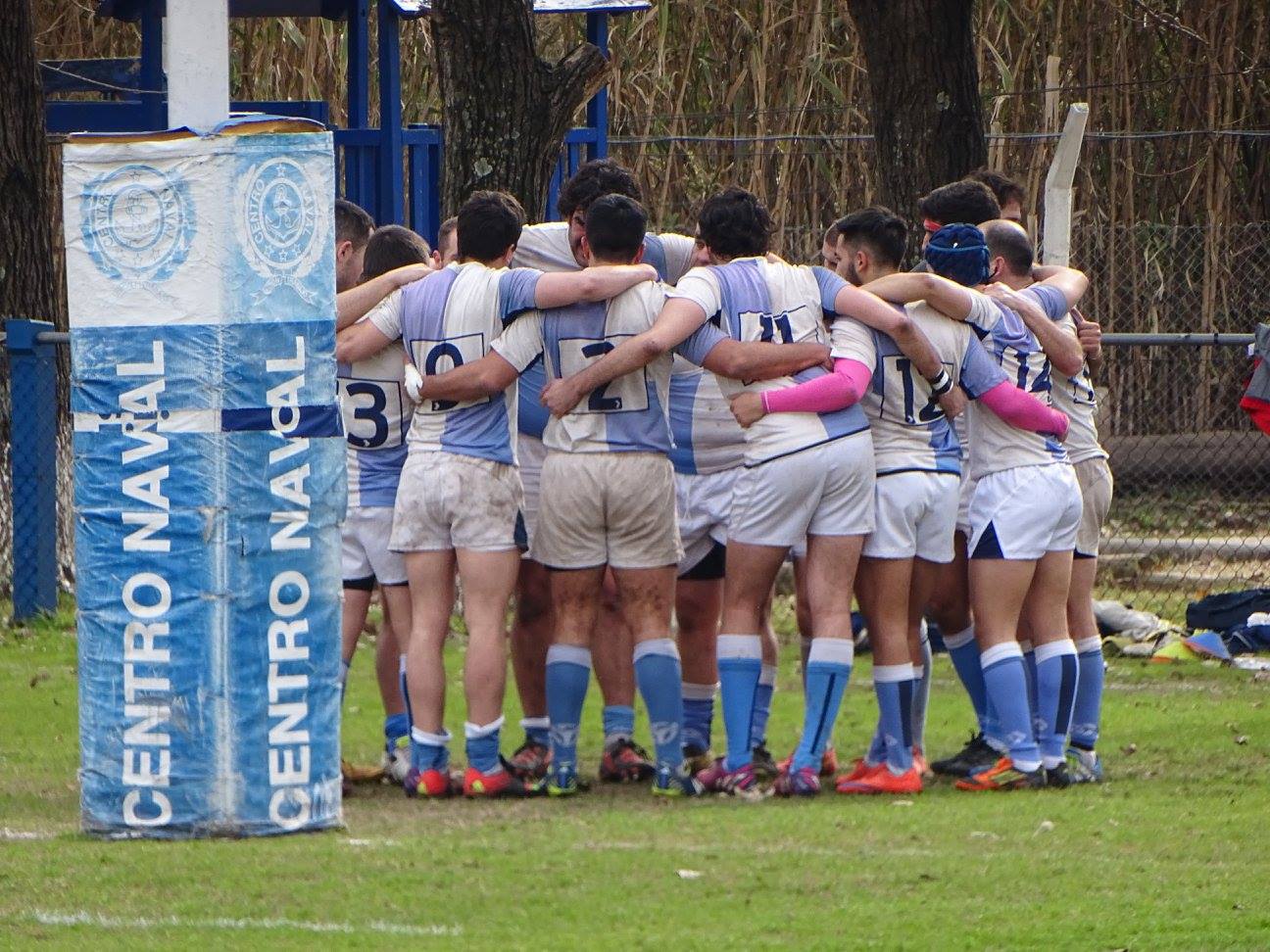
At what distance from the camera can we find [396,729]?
777cm

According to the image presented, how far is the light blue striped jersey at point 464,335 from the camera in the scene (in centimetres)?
708

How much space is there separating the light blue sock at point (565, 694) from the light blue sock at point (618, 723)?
15.2 inches

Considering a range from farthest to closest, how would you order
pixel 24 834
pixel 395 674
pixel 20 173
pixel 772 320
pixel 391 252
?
pixel 20 173 < pixel 395 674 < pixel 391 252 < pixel 772 320 < pixel 24 834

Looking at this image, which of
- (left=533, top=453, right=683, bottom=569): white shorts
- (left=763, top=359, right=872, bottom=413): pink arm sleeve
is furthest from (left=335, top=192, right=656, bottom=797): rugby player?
(left=763, top=359, right=872, bottom=413): pink arm sleeve

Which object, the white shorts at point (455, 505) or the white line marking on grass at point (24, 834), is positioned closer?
the white line marking on grass at point (24, 834)

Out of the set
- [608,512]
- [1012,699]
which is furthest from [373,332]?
[1012,699]

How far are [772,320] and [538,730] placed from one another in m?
1.81

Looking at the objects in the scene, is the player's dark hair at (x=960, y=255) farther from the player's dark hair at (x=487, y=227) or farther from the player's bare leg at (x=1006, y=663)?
the player's dark hair at (x=487, y=227)

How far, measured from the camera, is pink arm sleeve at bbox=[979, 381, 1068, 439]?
7258mm

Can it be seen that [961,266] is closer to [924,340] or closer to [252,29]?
[924,340]

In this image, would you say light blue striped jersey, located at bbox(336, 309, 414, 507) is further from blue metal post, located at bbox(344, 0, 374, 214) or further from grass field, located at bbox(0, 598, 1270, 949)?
blue metal post, located at bbox(344, 0, 374, 214)

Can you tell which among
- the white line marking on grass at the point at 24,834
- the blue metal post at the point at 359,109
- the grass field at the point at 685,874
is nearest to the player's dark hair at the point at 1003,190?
the grass field at the point at 685,874

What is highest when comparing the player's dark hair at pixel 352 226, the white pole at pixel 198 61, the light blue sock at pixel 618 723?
the white pole at pixel 198 61

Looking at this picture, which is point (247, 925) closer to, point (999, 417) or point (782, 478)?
point (782, 478)
